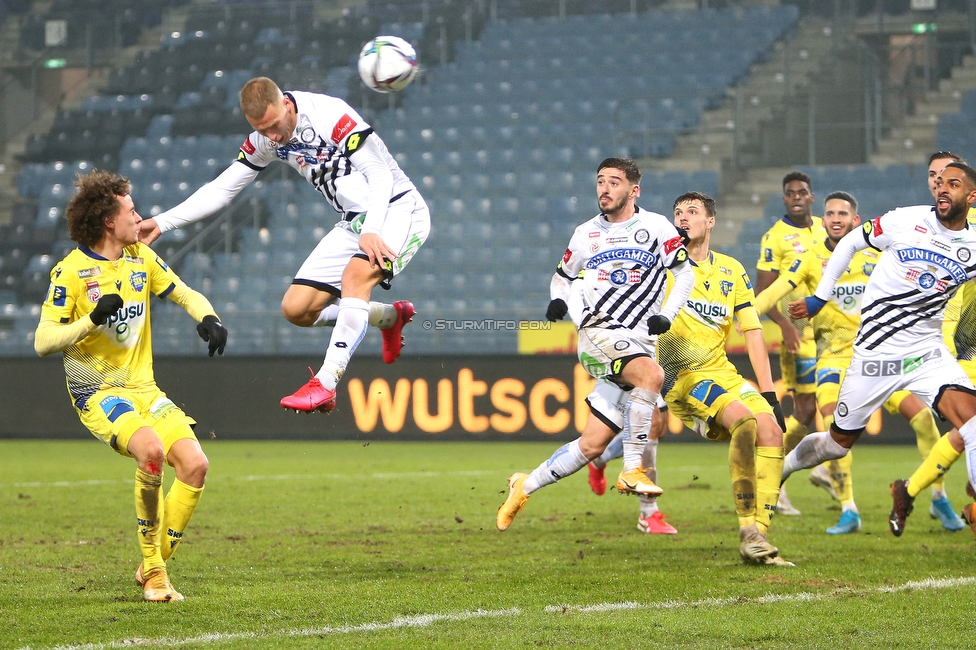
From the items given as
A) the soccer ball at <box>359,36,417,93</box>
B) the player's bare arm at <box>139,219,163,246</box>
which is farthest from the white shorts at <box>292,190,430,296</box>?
the player's bare arm at <box>139,219,163,246</box>

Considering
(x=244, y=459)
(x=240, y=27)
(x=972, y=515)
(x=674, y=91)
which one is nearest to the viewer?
(x=972, y=515)

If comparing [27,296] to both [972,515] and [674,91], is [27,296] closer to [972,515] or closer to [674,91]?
[674,91]

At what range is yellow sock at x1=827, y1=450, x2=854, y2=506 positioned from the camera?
28.6 feet

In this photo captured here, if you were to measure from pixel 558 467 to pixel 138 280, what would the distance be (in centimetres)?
274

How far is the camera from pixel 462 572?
6.78 metres

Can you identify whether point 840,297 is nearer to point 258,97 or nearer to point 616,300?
point 616,300

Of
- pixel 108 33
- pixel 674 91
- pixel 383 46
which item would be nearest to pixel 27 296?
pixel 108 33

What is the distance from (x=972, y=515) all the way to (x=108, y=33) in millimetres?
21124

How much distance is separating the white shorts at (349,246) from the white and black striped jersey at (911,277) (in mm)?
2724

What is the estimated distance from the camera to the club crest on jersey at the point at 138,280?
6238mm

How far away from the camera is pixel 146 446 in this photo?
19.5ft

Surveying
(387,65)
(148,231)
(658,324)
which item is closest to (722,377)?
(658,324)

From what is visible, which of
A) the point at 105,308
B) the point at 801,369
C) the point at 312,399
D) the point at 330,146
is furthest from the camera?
the point at 801,369

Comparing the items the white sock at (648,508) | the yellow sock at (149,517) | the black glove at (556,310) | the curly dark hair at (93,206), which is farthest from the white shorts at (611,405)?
the curly dark hair at (93,206)
